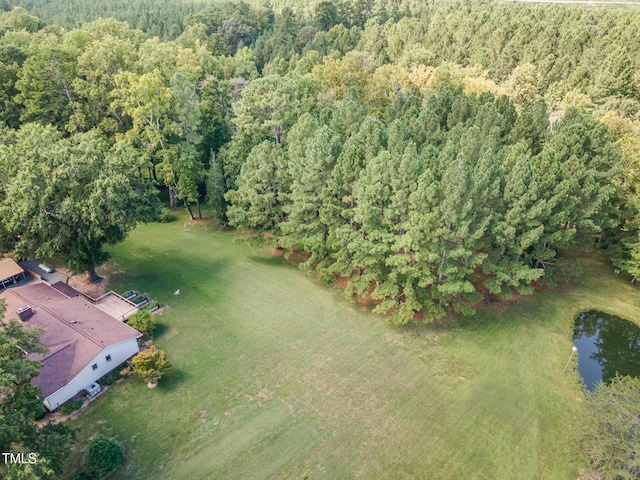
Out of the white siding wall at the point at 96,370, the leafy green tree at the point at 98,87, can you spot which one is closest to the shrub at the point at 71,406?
the white siding wall at the point at 96,370

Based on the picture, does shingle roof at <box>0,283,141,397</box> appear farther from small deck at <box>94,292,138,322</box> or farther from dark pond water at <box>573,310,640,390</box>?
dark pond water at <box>573,310,640,390</box>

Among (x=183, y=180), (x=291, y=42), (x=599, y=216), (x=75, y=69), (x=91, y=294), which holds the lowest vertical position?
(x=91, y=294)

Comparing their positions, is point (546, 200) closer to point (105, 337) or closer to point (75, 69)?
point (105, 337)

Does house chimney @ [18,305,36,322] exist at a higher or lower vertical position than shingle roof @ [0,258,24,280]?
higher

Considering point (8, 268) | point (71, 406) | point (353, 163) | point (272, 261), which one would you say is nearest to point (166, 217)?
point (272, 261)

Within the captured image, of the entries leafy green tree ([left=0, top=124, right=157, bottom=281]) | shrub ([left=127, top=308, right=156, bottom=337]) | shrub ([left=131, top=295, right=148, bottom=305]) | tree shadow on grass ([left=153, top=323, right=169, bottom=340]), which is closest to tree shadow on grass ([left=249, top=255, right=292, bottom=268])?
shrub ([left=131, top=295, right=148, bottom=305])

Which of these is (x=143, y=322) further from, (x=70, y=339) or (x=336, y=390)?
(x=336, y=390)

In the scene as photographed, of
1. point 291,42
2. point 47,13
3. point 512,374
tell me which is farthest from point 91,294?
point 47,13
